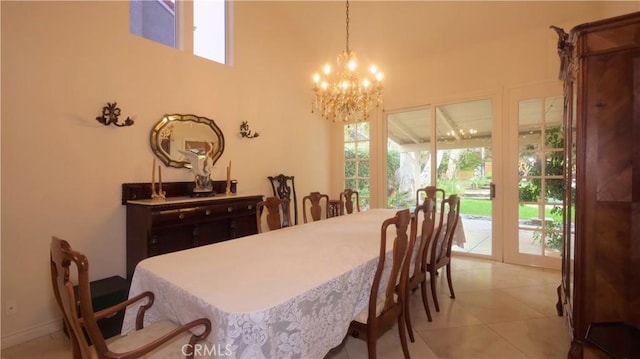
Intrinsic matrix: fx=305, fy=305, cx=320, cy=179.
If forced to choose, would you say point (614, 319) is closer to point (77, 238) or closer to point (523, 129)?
point (523, 129)

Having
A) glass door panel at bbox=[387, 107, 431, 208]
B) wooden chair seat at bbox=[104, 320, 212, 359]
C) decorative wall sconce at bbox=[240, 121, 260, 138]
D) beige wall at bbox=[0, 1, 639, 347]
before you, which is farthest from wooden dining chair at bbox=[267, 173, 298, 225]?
wooden chair seat at bbox=[104, 320, 212, 359]

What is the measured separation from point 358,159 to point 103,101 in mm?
3595

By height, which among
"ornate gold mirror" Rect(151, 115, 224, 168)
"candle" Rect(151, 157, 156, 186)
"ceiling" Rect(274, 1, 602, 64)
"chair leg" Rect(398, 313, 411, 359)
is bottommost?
"chair leg" Rect(398, 313, 411, 359)

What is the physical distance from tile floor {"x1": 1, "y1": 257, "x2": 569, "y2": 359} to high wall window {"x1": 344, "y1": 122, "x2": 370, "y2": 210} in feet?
7.27

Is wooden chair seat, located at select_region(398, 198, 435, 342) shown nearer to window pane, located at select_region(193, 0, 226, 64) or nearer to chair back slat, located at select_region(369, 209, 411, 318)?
chair back slat, located at select_region(369, 209, 411, 318)

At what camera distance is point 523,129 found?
149 inches

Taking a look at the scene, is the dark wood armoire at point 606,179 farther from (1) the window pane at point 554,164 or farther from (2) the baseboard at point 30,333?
(2) the baseboard at point 30,333

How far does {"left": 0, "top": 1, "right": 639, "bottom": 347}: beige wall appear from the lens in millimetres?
2264

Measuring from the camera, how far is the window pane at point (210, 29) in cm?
353

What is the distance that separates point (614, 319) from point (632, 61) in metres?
1.38

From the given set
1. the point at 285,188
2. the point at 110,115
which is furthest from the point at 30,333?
the point at 285,188

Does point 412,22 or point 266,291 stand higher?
point 412,22

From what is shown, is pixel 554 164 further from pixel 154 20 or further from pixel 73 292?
pixel 154 20

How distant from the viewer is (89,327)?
1004mm
